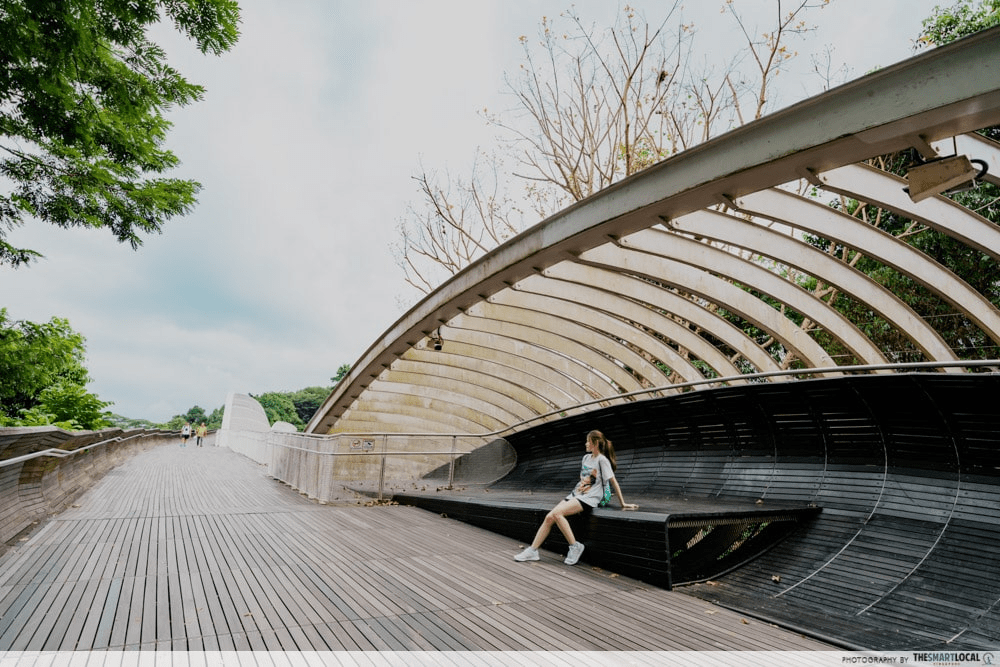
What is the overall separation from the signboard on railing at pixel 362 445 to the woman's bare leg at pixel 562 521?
18.1ft

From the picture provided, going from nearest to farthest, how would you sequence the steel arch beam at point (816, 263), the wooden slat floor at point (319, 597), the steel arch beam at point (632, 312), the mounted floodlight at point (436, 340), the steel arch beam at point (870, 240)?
the wooden slat floor at point (319, 597), the steel arch beam at point (870, 240), the steel arch beam at point (816, 263), the steel arch beam at point (632, 312), the mounted floodlight at point (436, 340)

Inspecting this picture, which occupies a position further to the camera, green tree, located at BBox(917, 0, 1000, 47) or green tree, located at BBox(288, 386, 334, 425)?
green tree, located at BBox(288, 386, 334, 425)

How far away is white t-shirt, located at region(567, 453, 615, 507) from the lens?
21.8ft

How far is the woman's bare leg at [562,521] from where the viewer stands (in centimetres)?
648

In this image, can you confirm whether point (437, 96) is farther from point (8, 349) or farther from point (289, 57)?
point (8, 349)

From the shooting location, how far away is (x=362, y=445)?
36.6ft

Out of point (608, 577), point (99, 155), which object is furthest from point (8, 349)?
point (608, 577)

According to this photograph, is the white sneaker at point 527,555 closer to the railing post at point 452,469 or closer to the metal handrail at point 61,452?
the metal handrail at point 61,452

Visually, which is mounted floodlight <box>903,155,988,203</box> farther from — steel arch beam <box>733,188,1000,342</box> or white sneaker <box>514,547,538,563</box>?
white sneaker <box>514,547,538,563</box>

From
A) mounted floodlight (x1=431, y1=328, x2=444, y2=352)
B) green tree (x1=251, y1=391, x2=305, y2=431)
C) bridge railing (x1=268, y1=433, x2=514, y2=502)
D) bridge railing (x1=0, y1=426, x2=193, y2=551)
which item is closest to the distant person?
bridge railing (x1=268, y1=433, x2=514, y2=502)

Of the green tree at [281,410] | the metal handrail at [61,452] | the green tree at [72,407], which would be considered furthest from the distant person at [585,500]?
the green tree at [281,410]

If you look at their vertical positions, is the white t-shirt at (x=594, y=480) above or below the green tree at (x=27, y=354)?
below

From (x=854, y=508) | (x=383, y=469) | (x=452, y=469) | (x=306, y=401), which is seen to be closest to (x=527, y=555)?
(x=854, y=508)

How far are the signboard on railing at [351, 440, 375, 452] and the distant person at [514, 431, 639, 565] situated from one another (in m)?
5.38
